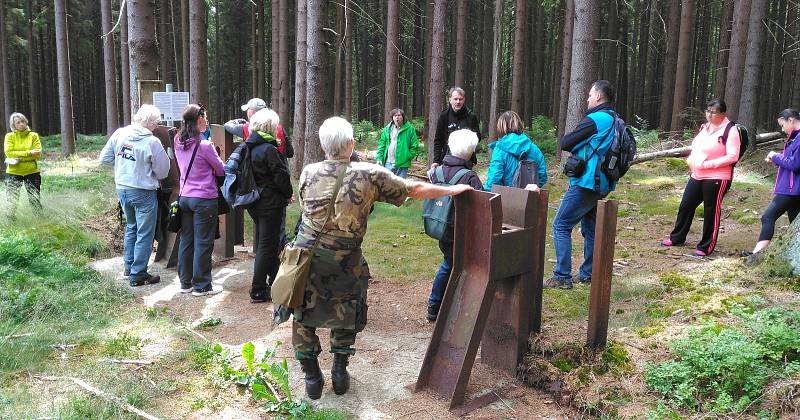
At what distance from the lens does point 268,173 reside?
6.12 metres

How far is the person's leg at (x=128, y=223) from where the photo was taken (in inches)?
274

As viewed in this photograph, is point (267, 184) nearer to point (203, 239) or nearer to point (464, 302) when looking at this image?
point (203, 239)

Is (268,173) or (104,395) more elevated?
(268,173)

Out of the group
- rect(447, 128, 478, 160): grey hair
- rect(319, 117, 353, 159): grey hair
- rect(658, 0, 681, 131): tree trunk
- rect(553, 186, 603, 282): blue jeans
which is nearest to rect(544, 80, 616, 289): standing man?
rect(553, 186, 603, 282): blue jeans

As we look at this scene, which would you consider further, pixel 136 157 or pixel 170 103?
pixel 170 103

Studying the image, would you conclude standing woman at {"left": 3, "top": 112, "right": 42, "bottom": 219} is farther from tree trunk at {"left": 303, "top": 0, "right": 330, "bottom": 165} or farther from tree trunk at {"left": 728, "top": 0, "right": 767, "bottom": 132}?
tree trunk at {"left": 728, "top": 0, "right": 767, "bottom": 132}

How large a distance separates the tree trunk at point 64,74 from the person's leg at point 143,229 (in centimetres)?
1669

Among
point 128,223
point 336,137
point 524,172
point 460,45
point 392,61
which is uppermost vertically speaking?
point 460,45

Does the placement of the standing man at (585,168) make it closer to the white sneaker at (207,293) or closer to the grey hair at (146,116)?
the white sneaker at (207,293)

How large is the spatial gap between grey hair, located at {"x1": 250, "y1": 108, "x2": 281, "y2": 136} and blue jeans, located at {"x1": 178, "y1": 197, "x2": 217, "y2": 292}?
1197 millimetres

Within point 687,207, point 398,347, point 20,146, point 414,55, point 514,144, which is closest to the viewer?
point 398,347

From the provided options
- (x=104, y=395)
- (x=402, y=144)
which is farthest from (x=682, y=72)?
(x=104, y=395)

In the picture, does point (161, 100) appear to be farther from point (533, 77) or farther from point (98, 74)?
point (98, 74)

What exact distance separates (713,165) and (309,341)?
220 inches
